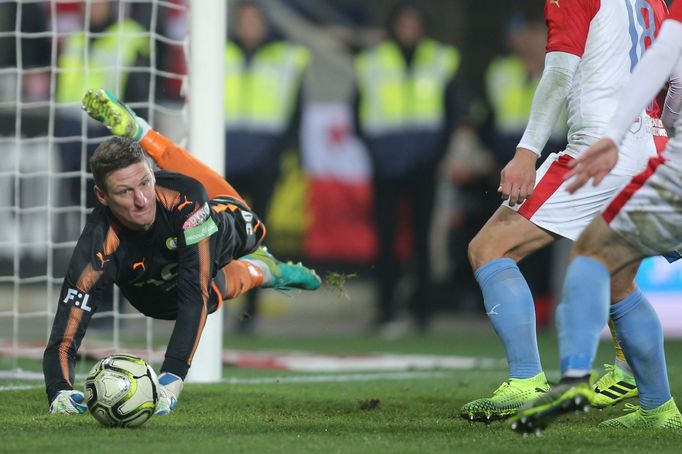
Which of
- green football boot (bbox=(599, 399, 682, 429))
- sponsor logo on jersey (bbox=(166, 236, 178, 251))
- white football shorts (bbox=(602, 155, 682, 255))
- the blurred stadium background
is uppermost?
white football shorts (bbox=(602, 155, 682, 255))

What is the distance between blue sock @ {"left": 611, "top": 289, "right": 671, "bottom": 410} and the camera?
15.2ft

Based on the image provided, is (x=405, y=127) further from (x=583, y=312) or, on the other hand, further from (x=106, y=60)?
(x=583, y=312)

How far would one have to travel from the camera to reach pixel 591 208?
4.83 meters

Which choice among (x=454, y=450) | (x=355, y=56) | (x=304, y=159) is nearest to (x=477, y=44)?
(x=355, y=56)

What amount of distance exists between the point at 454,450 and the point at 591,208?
1256mm

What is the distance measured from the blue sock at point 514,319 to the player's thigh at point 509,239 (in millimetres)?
79

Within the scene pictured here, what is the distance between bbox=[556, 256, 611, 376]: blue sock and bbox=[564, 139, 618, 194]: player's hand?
0.99 ft

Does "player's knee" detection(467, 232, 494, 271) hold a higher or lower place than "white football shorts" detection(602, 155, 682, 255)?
lower

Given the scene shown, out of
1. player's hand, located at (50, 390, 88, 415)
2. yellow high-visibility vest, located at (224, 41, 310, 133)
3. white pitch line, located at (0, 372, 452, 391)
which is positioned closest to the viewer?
player's hand, located at (50, 390, 88, 415)

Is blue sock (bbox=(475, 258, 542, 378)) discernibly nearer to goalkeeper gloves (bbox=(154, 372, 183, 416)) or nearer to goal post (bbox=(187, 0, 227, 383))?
goalkeeper gloves (bbox=(154, 372, 183, 416))

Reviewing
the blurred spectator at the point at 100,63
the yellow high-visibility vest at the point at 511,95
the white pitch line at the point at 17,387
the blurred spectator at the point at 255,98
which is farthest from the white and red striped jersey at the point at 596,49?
the yellow high-visibility vest at the point at 511,95

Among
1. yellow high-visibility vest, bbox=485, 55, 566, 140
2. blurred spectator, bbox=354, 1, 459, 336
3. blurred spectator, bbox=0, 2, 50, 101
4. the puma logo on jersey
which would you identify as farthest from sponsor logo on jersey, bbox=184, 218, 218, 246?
yellow high-visibility vest, bbox=485, 55, 566, 140

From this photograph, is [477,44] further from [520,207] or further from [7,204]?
[520,207]

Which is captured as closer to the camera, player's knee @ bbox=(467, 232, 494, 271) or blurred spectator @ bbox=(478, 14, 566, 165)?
player's knee @ bbox=(467, 232, 494, 271)
